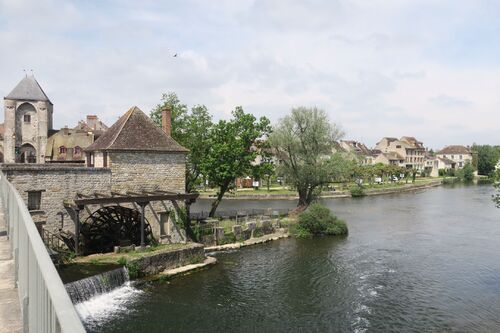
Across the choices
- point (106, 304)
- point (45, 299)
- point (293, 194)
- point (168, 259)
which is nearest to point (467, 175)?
point (293, 194)

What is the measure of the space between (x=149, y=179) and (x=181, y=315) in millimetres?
10102

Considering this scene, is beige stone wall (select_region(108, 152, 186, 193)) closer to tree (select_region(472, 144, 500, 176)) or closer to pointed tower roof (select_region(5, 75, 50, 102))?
pointed tower roof (select_region(5, 75, 50, 102))

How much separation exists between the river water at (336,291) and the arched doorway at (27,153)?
30.0m

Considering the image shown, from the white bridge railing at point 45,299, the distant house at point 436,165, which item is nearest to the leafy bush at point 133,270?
the white bridge railing at point 45,299

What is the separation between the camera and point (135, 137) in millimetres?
24016

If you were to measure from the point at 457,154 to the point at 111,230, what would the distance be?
409 feet

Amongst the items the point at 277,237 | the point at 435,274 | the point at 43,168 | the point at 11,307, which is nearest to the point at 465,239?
the point at 435,274

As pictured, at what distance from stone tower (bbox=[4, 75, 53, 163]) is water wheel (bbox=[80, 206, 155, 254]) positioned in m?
26.1

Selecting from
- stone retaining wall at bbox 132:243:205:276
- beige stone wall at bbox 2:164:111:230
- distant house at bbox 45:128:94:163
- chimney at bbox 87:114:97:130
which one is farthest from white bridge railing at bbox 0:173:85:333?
chimney at bbox 87:114:97:130

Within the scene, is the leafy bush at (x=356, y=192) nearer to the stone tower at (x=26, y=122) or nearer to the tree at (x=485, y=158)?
the stone tower at (x=26, y=122)

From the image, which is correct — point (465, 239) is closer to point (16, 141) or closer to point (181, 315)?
point (181, 315)

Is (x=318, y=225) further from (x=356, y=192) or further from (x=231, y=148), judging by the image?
(x=356, y=192)

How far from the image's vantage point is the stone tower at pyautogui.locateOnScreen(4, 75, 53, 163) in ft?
140

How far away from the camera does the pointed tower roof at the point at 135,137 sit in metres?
23.3
